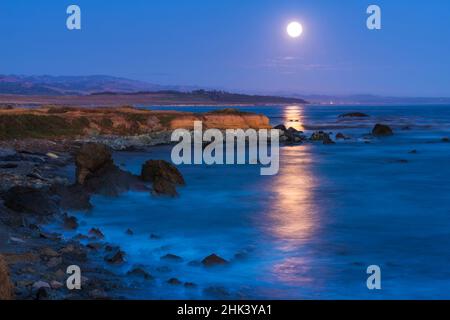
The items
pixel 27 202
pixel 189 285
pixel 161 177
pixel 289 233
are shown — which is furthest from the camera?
pixel 161 177

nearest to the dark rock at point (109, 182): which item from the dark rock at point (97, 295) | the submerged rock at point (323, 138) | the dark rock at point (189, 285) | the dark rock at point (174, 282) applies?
the dark rock at point (174, 282)

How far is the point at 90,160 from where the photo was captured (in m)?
23.5

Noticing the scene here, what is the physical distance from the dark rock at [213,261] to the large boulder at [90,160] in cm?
1077

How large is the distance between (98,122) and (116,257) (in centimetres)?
4271

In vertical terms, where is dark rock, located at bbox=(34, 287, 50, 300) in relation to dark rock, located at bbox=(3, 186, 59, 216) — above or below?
below

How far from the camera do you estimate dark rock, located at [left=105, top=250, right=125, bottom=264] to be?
13383 mm

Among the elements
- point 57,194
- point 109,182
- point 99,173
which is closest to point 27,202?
point 57,194

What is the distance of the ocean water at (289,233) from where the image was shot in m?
12.6

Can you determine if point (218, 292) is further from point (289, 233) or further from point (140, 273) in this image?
point (289, 233)

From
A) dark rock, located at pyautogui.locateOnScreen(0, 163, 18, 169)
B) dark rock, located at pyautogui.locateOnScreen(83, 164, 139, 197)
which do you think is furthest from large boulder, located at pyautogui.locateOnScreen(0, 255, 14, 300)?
dark rock, located at pyautogui.locateOnScreen(0, 163, 18, 169)

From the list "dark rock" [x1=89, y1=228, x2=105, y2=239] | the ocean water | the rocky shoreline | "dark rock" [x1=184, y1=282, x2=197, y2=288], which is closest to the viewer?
the rocky shoreline

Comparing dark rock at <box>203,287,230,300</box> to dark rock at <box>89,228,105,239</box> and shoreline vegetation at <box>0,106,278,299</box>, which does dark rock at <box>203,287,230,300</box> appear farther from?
dark rock at <box>89,228,105,239</box>

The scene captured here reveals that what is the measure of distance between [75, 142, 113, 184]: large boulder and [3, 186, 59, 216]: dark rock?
512 centimetres
